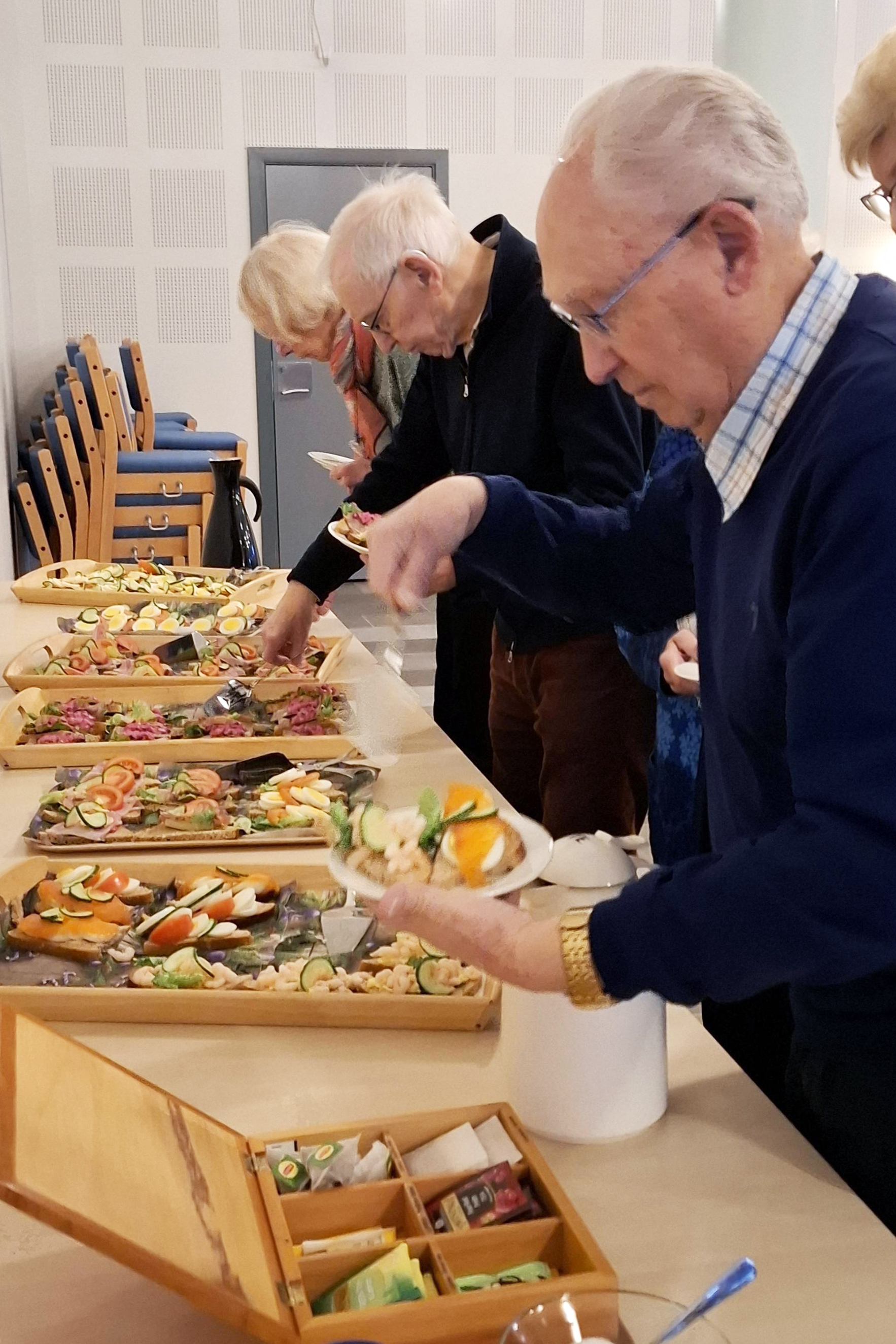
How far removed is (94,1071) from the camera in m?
0.98

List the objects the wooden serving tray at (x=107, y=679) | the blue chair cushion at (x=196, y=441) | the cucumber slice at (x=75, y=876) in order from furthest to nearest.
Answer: the blue chair cushion at (x=196, y=441) < the wooden serving tray at (x=107, y=679) < the cucumber slice at (x=75, y=876)

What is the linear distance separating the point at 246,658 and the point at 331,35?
18.1 feet

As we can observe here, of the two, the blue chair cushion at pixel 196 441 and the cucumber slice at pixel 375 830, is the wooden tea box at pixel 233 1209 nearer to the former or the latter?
the cucumber slice at pixel 375 830

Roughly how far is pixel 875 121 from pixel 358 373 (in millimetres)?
1734

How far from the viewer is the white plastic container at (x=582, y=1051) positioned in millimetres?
1123

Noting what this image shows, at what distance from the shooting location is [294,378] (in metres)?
7.44

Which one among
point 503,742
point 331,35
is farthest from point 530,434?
point 331,35

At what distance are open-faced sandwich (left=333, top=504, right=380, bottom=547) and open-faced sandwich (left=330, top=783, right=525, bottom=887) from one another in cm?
96

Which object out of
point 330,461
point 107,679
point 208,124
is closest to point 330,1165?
point 107,679

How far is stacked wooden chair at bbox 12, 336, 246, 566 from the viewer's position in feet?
18.9

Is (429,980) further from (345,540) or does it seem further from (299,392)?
(299,392)

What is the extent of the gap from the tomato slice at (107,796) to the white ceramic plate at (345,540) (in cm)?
63

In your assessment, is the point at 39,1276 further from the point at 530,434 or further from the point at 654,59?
the point at 654,59

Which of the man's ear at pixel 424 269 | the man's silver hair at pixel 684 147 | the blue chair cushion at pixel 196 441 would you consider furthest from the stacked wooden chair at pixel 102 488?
the man's silver hair at pixel 684 147
